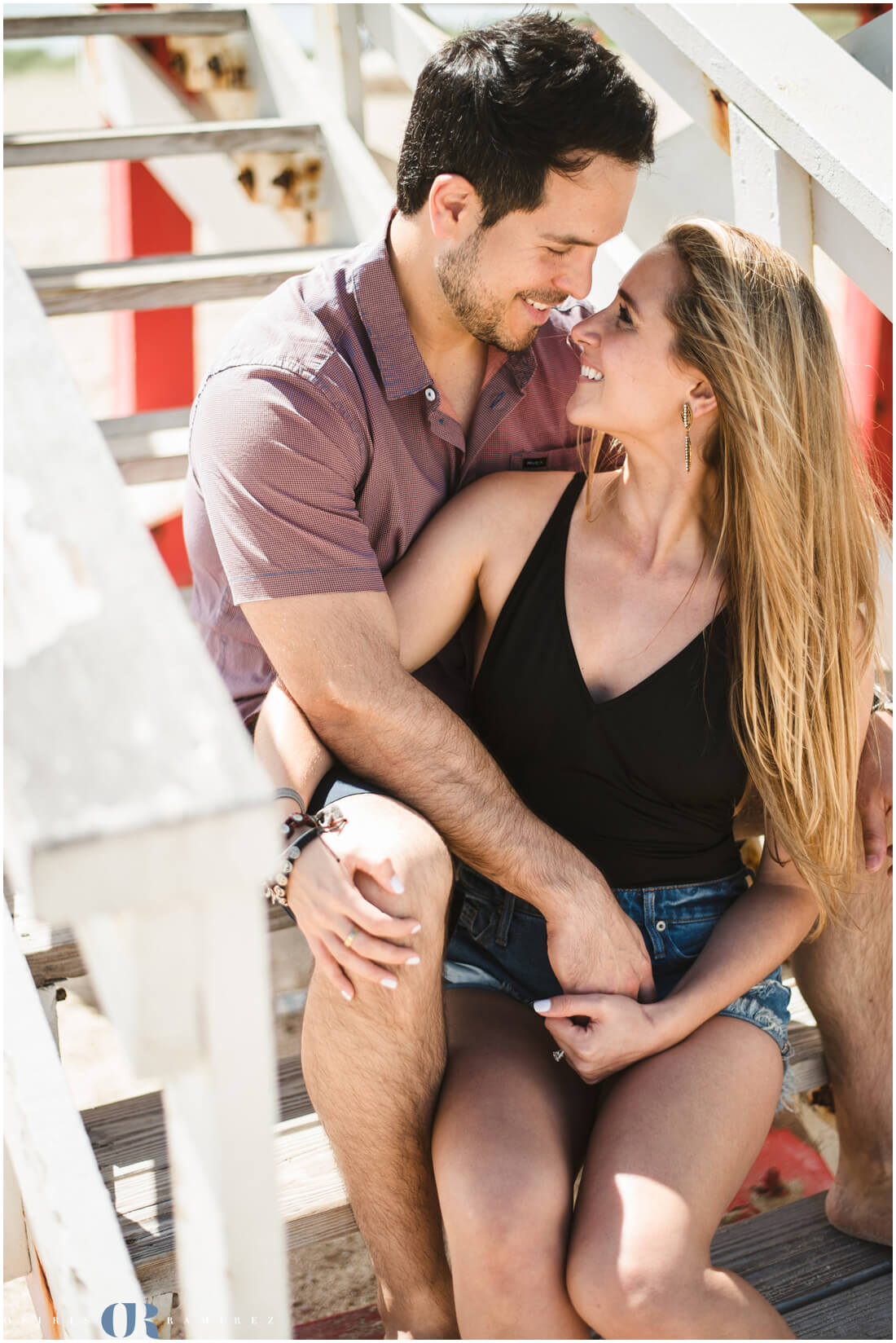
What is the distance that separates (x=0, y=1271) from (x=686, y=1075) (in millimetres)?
832

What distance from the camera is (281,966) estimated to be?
2615mm

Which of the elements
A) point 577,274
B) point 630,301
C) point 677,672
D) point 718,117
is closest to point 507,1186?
point 677,672

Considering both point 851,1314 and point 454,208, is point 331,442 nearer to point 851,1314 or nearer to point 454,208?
point 454,208

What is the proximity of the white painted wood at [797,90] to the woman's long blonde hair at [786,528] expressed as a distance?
169 millimetres

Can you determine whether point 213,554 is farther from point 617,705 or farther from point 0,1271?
point 0,1271

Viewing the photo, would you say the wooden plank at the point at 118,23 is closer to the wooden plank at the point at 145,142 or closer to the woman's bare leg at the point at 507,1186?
the wooden plank at the point at 145,142

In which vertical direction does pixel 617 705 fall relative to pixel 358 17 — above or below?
below

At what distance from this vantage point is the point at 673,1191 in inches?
51.6

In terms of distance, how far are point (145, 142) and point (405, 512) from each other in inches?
67.6

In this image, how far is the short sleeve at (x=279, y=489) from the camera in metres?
1.59

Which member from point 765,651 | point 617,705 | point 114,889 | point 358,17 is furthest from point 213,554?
point 358,17

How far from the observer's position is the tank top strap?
5.51 ft

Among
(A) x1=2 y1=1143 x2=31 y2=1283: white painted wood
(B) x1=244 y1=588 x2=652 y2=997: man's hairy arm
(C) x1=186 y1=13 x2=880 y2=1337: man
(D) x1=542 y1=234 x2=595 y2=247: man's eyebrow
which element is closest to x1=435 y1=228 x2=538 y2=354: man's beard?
(C) x1=186 y1=13 x2=880 y2=1337: man

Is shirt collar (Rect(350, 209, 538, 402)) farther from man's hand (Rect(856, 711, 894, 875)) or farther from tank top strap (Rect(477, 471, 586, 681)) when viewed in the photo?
man's hand (Rect(856, 711, 894, 875))
